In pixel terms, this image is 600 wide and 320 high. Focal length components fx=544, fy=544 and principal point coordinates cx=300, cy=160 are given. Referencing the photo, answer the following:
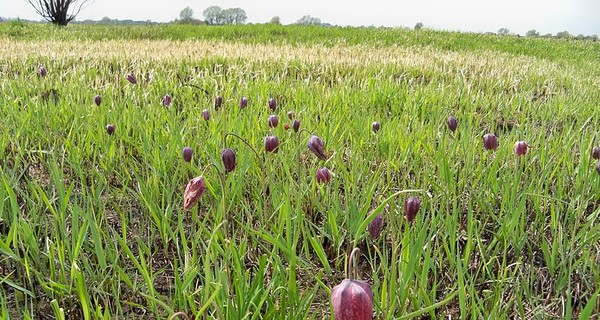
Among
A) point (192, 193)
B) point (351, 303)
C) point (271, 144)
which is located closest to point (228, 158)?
point (192, 193)

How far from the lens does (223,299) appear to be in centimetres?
112

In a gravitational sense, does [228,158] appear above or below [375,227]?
above

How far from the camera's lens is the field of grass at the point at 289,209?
1.22 m

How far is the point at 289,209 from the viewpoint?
4.43 feet

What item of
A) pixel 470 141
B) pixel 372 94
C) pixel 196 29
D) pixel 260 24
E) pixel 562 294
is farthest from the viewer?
pixel 260 24

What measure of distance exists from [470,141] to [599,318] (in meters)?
1.19

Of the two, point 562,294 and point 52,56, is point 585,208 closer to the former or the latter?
point 562,294

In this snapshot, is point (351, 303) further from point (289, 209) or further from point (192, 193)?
point (289, 209)

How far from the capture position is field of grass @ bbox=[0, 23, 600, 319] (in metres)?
1.22

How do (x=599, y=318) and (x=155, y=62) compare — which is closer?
(x=599, y=318)

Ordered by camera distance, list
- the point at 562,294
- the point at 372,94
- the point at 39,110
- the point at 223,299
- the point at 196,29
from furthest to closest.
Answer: the point at 196,29, the point at 372,94, the point at 39,110, the point at 562,294, the point at 223,299

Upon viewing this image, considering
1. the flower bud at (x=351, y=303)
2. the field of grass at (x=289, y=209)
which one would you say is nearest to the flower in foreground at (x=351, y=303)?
the flower bud at (x=351, y=303)

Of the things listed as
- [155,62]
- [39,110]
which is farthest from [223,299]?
[155,62]

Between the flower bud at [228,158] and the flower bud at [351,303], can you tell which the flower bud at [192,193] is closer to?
the flower bud at [228,158]
